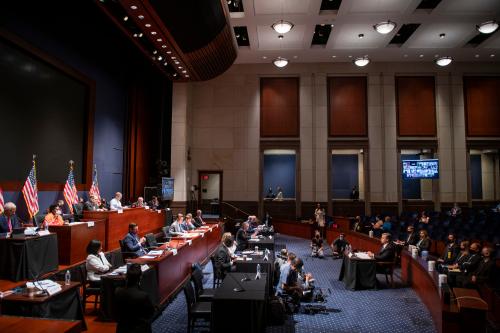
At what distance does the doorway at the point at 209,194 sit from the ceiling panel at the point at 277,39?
603 centimetres

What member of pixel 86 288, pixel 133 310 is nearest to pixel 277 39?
pixel 86 288

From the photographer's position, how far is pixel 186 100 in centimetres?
1577

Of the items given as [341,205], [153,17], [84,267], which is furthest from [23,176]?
[341,205]

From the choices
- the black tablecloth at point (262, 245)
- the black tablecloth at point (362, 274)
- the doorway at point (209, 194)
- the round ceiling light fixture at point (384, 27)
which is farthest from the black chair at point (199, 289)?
the doorway at point (209, 194)

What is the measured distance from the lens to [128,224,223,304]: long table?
19.3 feet

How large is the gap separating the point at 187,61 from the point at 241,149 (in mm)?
6045

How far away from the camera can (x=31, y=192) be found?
26.7 feet

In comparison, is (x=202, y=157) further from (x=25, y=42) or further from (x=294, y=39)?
(x=25, y=42)

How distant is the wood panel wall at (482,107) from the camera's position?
16.4 meters

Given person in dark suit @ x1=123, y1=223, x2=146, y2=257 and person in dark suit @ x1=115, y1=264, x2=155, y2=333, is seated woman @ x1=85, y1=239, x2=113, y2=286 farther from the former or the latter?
person in dark suit @ x1=115, y1=264, x2=155, y2=333

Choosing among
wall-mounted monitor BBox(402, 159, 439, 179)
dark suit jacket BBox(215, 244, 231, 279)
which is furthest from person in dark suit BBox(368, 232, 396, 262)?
wall-mounted monitor BBox(402, 159, 439, 179)

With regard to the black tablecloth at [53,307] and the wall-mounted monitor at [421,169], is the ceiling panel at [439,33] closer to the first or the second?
the wall-mounted monitor at [421,169]

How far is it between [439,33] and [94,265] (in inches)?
A: 550

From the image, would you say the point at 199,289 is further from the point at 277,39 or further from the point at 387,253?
the point at 277,39
